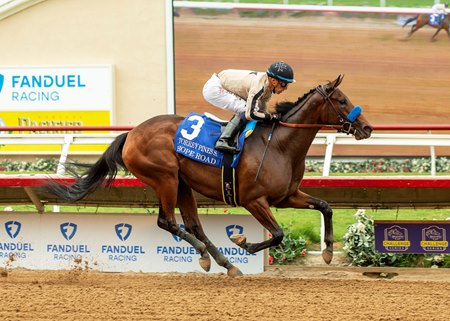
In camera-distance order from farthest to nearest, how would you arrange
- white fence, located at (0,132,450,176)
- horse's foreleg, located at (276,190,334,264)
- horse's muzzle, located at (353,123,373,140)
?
white fence, located at (0,132,450,176)
horse's foreleg, located at (276,190,334,264)
horse's muzzle, located at (353,123,373,140)

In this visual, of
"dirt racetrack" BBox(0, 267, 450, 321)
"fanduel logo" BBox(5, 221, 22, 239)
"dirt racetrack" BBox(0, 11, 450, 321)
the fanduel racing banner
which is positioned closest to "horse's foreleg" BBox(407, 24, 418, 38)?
"dirt racetrack" BBox(0, 11, 450, 321)

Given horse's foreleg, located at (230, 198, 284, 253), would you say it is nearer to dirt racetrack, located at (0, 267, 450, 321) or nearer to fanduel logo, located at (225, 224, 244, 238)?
dirt racetrack, located at (0, 267, 450, 321)

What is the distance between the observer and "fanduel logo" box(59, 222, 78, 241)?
9413 millimetres

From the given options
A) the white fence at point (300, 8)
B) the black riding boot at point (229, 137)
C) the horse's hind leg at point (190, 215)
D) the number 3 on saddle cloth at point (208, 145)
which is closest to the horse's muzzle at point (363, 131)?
the number 3 on saddle cloth at point (208, 145)

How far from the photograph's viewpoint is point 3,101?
17891mm

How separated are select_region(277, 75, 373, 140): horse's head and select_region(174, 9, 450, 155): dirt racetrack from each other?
31.0ft

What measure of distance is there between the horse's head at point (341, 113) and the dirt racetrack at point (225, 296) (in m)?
1.31

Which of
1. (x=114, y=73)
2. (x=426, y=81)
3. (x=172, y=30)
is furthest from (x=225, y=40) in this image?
(x=426, y=81)

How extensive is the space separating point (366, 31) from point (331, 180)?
9.71 meters

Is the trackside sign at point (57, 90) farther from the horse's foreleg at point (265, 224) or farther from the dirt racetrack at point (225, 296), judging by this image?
the horse's foreleg at point (265, 224)

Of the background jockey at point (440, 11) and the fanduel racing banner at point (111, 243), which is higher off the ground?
the background jockey at point (440, 11)

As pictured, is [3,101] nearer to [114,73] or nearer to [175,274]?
[114,73]

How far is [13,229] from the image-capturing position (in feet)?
31.2

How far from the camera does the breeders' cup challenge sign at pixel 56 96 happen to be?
17.7 metres
